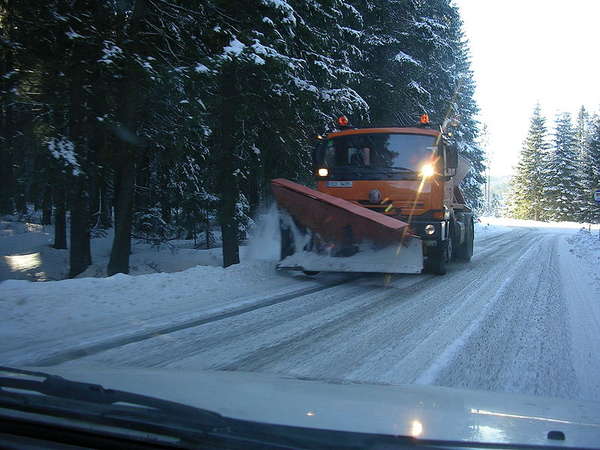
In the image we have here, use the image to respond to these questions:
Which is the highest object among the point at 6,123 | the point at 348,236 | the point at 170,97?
the point at 170,97

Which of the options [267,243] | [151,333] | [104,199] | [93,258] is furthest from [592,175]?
[151,333]

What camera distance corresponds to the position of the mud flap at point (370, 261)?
8.50 meters

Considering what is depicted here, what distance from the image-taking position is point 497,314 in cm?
652

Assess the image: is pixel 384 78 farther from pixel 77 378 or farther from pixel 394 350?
pixel 77 378

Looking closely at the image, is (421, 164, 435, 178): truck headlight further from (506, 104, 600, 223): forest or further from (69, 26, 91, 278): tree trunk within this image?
(506, 104, 600, 223): forest

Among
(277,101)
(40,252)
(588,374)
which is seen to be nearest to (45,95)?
(277,101)

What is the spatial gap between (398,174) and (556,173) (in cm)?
5662

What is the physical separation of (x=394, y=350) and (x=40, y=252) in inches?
778

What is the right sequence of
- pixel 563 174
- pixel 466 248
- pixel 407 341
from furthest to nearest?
pixel 563 174 < pixel 466 248 < pixel 407 341

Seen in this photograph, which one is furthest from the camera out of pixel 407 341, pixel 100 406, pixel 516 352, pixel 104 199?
pixel 104 199

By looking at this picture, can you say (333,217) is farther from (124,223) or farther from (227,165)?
(124,223)

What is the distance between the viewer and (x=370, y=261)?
28.8 ft

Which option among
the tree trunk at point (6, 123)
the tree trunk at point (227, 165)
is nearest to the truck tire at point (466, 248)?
the tree trunk at point (227, 165)

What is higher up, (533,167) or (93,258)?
(533,167)
